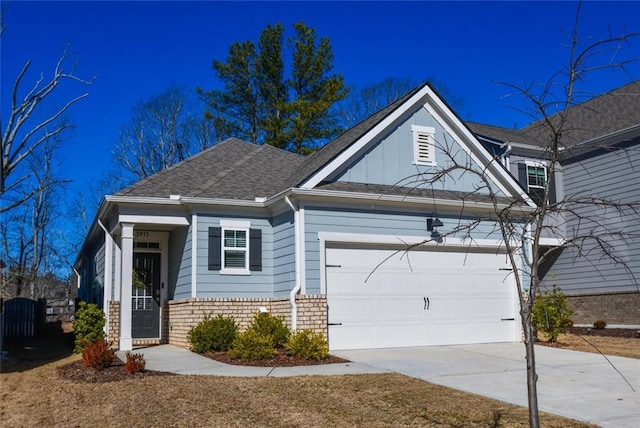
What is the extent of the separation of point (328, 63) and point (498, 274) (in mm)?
20588

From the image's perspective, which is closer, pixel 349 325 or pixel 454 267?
pixel 349 325

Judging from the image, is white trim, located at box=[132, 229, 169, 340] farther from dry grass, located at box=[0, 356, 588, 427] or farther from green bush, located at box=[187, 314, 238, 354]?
dry grass, located at box=[0, 356, 588, 427]

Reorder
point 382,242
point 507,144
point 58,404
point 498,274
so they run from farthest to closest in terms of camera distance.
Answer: point 507,144, point 498,274, point 382,242, point 58,404

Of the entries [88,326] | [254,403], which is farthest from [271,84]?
[254,403]

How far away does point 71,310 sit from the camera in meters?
28.2

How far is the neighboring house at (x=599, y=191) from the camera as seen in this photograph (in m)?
19.0

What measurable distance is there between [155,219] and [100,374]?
16.8ft

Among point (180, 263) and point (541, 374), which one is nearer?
point (541, 374)

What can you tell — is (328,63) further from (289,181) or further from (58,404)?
(58,404)

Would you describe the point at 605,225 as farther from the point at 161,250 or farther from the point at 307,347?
the point at 161,250

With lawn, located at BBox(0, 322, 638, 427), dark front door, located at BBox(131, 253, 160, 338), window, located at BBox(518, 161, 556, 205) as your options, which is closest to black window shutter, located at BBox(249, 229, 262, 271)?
dark front door, located at BBox(131, 253, 160, 338)

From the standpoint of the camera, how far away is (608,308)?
64.2ft

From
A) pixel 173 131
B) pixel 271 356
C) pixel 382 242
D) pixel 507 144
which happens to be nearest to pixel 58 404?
pixel 271 356

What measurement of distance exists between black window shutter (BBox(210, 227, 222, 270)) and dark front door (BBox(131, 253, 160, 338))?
8.70ft
